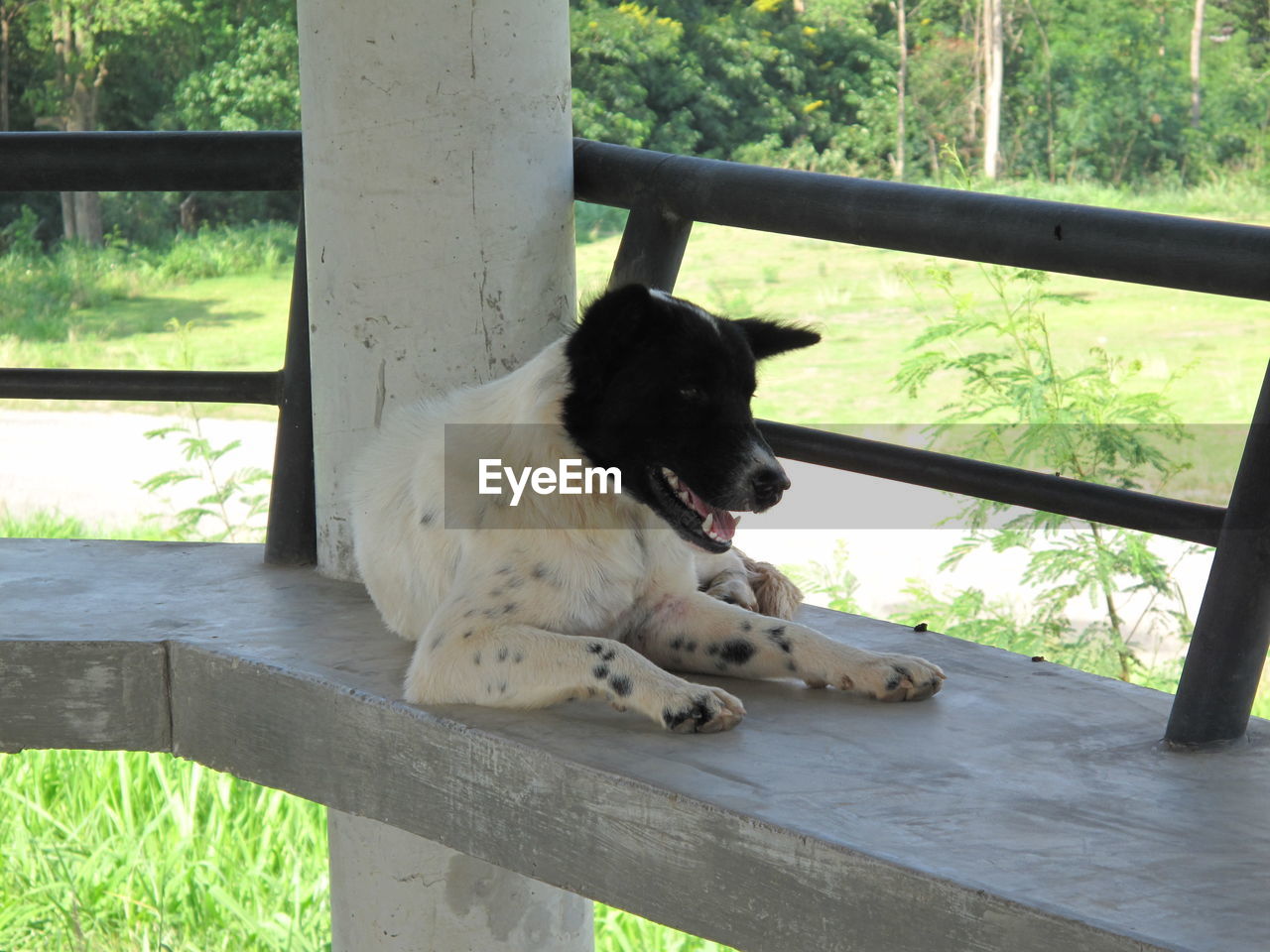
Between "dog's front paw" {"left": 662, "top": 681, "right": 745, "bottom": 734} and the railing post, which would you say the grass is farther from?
the railing post

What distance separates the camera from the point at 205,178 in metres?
2.95

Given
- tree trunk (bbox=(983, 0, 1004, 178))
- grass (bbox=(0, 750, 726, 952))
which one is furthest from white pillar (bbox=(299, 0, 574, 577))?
tree trunk (bbox=(983, 0, 1004, 178))

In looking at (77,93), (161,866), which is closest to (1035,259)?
(161,866)

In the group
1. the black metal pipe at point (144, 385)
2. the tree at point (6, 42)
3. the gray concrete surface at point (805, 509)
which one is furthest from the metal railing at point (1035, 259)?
the tree at point (6, 42)

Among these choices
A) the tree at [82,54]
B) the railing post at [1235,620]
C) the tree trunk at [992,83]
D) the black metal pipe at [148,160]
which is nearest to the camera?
the railing post at [1235,620]

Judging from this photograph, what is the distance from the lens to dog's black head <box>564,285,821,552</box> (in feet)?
7.38

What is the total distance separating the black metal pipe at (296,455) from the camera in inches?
116

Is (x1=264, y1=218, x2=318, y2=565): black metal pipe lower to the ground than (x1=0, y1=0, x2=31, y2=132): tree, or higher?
lower

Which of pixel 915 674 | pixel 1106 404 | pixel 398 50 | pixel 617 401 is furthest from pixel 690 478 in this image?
pixel 1106 404

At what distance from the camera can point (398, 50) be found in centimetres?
256

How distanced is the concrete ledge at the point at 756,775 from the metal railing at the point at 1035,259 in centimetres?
18

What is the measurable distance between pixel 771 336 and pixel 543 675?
72 cm

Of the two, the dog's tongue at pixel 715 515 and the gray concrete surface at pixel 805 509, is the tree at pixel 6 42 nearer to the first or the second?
the gray concrete surface at pixel 805 509

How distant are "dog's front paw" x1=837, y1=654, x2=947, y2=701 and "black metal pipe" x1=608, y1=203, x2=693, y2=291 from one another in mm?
824
